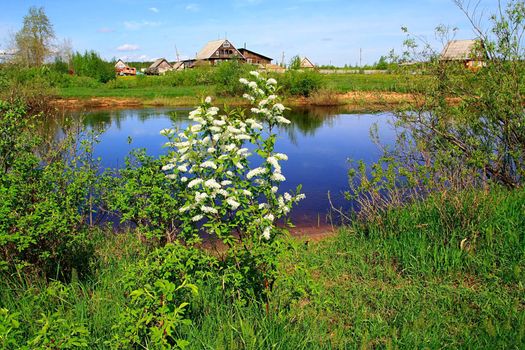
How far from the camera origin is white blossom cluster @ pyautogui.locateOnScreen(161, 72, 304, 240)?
3.28 meters

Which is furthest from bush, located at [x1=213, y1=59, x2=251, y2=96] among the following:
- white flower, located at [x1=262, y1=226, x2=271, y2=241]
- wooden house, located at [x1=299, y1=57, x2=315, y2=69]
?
white flower, located at [x1=262, y1=226, x2=271, y2=241]

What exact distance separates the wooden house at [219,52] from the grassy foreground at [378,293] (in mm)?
65671

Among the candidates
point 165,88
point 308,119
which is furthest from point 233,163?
point 165,88

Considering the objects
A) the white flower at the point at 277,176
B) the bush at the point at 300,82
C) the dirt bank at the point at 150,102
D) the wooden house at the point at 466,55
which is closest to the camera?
the white flower at the point at 277,176

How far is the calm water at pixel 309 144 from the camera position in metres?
10.8

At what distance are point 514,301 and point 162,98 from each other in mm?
33482

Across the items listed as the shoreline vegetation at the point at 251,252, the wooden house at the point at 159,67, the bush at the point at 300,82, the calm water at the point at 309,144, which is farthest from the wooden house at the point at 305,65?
the shoreline vegetation at the point at 251,252

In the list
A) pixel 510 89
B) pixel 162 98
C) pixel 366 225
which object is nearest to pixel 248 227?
pixel 366 225

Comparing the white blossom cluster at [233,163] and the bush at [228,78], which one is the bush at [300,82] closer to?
the bush at [228,78]

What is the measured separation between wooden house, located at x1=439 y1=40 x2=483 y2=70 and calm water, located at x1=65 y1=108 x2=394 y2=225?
1.45 meters

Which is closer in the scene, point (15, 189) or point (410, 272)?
point (15, 189)

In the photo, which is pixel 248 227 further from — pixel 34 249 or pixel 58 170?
pixel 58 170

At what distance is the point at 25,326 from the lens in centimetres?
317

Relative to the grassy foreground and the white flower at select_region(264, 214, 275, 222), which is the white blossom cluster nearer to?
the white flower at select_region(264, 214, 275, 222)
